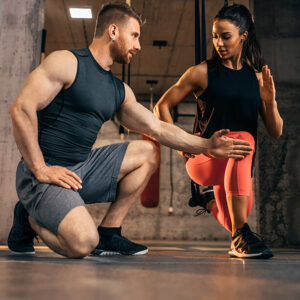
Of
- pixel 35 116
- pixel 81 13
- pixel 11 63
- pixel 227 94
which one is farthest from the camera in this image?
pixel 81 13

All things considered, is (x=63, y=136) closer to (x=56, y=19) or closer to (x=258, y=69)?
(x=258, y=69)

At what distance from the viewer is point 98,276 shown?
3.62ft

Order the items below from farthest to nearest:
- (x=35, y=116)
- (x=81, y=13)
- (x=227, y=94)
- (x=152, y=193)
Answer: (x=81, y=13)
(x=152, y=193)
(x=227, y=94)
(x=35, y=116)

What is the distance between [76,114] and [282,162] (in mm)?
2104

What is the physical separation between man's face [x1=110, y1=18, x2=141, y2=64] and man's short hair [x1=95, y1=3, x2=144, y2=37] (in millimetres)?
30

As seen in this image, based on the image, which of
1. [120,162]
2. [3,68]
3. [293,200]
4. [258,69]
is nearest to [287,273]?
[120,162]

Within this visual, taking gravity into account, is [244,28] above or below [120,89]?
above

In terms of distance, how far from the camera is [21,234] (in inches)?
72.1

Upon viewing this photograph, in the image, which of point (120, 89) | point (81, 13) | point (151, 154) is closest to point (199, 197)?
point (151, 154)

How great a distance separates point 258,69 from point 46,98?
4.17 ft

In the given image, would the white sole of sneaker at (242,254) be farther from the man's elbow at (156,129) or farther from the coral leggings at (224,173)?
the man's elbow at (156,129)

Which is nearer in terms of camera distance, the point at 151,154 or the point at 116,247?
the point at 116,247

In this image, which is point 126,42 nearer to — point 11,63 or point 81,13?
point 11,63

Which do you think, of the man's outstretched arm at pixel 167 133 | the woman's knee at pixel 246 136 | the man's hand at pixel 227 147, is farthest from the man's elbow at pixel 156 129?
the woman's knee at pixel 246 136
